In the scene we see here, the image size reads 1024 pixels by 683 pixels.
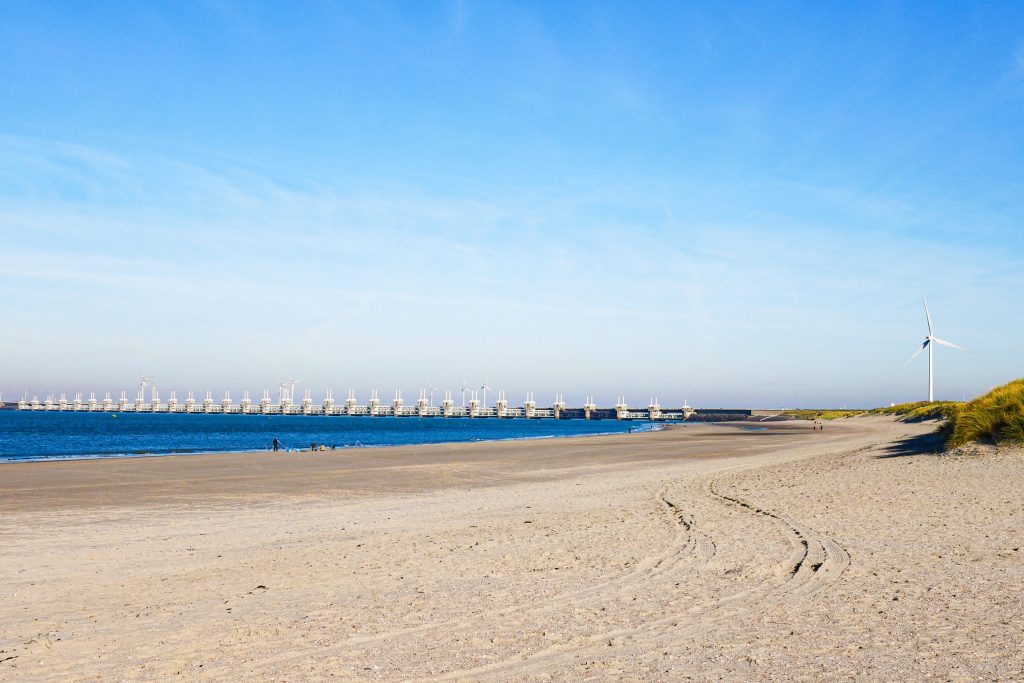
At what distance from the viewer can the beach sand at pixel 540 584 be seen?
6879mm

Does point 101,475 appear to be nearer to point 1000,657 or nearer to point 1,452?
point 1,452

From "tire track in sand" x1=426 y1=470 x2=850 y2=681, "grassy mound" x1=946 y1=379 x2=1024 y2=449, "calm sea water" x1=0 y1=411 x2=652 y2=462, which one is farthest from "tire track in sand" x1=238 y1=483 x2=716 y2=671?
"calm sea water" x1=0 y1=411 x2=652 y2=462

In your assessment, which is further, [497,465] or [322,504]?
[497,465]

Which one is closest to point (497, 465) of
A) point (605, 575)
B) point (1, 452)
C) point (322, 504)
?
point (322, 504)

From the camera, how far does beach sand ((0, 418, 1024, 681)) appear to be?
688 centimetres

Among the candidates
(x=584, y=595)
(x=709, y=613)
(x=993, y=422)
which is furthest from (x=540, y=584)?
(x=993, y=422)

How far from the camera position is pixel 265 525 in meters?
16.3

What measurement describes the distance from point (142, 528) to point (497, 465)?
19301mm

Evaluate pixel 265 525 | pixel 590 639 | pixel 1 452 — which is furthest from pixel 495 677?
pixel 1 452

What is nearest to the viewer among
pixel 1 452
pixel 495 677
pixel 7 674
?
pixel 495 677

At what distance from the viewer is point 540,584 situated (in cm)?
993

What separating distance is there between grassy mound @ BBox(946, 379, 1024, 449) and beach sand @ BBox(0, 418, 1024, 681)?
220 centimetres

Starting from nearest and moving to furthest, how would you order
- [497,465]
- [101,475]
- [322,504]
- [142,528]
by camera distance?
[142,528], [322,504], [101,475], [497,465]

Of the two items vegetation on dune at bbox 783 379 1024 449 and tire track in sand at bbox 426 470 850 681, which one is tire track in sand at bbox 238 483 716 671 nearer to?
tire track in sand at bbox 426 470 850 681
